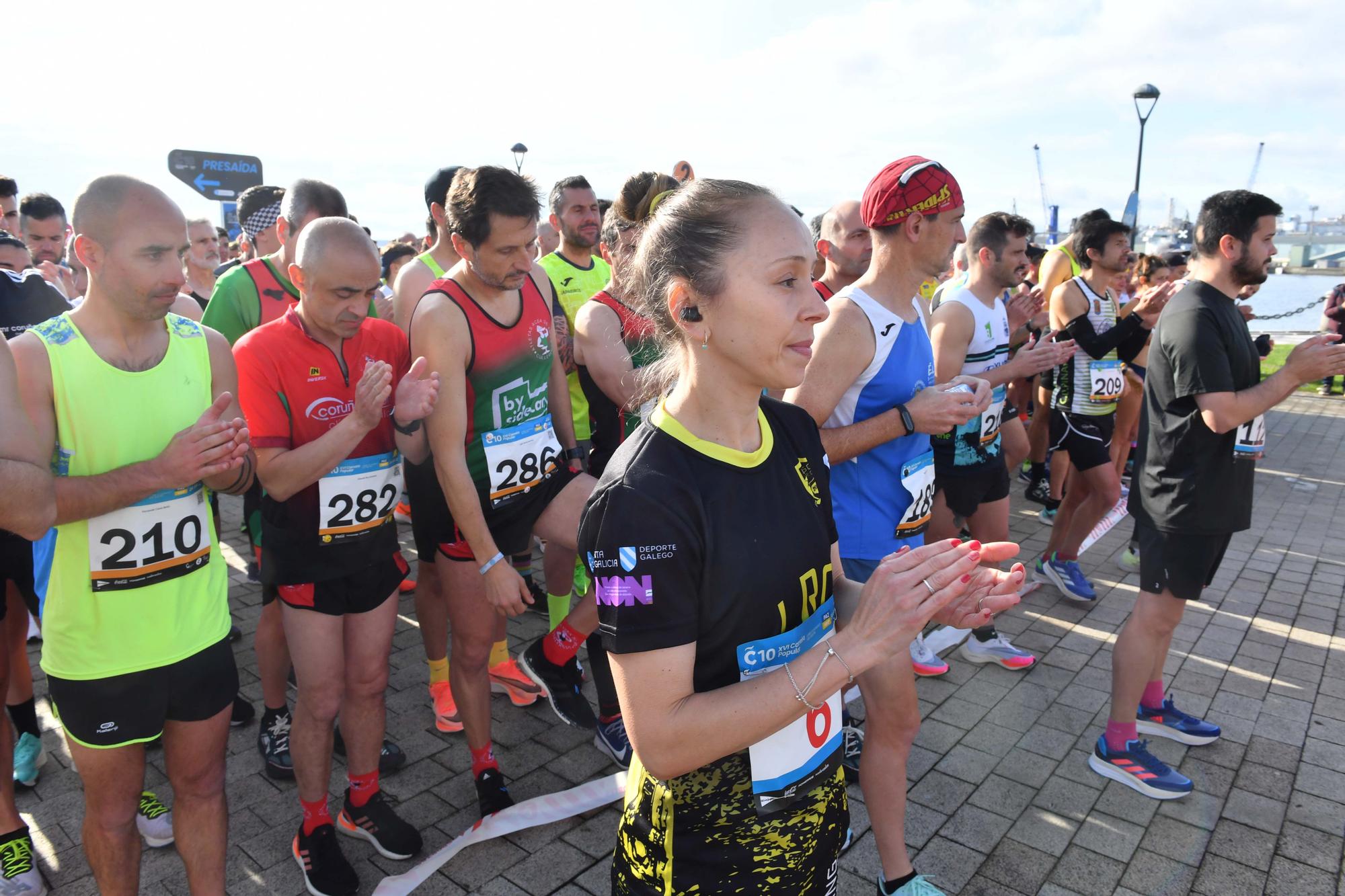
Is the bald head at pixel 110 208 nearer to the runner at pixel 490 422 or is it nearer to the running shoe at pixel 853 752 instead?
the runner at pixel 490 422

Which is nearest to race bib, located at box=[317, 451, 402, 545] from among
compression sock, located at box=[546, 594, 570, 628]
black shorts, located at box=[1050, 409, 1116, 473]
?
compression sock, located at box=[546, 594, 570, 628]

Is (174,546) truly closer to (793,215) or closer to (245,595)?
(793,215)

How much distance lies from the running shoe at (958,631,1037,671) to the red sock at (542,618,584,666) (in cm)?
230

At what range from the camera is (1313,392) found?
13.9 meters

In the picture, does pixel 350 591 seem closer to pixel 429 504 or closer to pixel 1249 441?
pixel 429 504

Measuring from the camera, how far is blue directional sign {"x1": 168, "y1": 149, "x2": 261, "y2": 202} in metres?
20.3

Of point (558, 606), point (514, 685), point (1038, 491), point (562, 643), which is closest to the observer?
point (562, 643)

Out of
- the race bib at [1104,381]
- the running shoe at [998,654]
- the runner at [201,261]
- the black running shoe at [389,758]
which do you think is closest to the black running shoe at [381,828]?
the black running shoe at [389,758]

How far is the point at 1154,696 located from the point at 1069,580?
5.38ft

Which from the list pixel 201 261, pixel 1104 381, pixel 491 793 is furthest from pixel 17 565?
pixel 1104 381

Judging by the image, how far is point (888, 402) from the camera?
284cm

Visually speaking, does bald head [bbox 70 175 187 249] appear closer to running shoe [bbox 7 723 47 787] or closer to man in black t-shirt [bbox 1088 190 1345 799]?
running shoe [bbox 7 723 47 787]

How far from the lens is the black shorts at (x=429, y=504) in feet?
10.3

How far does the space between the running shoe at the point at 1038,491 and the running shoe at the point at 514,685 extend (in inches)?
215
